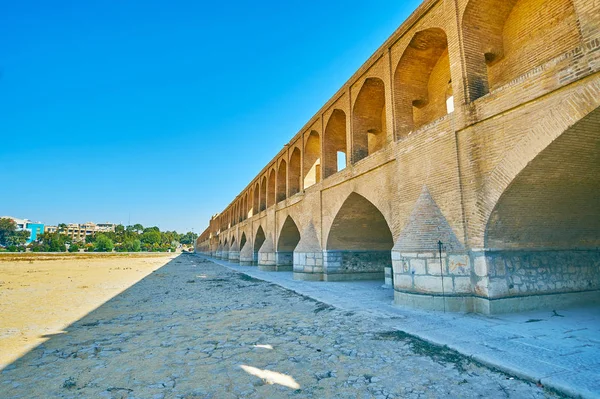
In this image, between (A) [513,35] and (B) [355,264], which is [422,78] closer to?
(A) [513,35]

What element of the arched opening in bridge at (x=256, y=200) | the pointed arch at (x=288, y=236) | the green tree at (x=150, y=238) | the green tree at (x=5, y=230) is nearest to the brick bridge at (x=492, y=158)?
the pointed arch at (x=288, y=236)

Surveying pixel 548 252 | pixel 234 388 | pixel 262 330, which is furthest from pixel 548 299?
pixel 234 388

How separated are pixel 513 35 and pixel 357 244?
7.62 m

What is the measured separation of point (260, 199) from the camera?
22562 millimetres

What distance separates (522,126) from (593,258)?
390 cm

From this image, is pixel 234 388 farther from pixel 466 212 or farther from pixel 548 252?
pixel 548 252

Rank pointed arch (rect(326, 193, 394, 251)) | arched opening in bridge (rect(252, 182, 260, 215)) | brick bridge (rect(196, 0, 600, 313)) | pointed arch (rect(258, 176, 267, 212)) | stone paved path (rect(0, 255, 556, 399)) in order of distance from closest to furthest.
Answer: stone paved path (rect(0, 255, 556, 399)) → brick bridge (rect(196, 0, 600, 313)) → pointed arch (rect(326, 193, 394, 251)) → pointed arch (rect(258, 176, 267, 212)) → arched opening in bridge (rect(252, 182, 260, 215))

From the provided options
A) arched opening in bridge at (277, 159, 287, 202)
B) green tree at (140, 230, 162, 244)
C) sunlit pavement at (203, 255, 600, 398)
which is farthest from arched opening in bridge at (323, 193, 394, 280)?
green tree at (140, 230, 162, 244)

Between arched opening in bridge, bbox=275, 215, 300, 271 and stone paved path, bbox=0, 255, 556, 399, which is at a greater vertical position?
arched opening in bridge, bbox=275, 215, 300, 271

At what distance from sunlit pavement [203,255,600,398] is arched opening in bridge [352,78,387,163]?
18.2 feet

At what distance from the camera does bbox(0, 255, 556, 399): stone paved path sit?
2.84 metres

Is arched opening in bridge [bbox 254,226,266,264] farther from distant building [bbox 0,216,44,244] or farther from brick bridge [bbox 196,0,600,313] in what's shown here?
distant building [bbox 0,216,44,244]

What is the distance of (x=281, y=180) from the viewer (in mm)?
18922

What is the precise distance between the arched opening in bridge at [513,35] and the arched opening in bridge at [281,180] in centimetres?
1235
